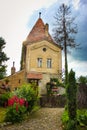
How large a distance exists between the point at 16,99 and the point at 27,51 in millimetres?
25728

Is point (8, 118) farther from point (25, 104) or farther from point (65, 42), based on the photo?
point (65, 42)

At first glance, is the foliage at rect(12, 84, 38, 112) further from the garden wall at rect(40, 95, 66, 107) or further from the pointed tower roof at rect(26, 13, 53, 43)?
the pointed tower roof at rect(26, 13, 53, 43)

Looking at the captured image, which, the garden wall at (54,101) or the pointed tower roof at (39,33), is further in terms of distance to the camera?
the pointed tower roof at (39,33)

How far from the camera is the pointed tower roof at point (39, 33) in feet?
160

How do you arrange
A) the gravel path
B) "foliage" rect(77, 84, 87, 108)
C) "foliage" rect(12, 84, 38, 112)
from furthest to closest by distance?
"foliage" rect(77, 84, 87, 108), "foliage" rect(12, 84, 38, 112), the gravel path

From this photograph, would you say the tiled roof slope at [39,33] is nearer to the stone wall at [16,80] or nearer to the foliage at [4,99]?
the stone wall at [16,80]

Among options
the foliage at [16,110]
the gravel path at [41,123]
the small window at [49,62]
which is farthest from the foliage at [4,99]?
the small window at [49,62]

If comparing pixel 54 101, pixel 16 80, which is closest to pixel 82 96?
pixel 54 101

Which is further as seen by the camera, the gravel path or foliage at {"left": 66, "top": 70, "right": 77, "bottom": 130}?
the gravel path

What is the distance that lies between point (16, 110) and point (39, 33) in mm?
30435

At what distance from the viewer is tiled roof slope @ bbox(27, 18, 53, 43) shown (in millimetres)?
48719

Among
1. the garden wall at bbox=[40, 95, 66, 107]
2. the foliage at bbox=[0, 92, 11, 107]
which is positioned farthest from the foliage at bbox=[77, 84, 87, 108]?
the foliage at bbox=[0, 92, 11, 107]

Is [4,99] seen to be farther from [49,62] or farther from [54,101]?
[49,62]

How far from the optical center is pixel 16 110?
21.1 metres
